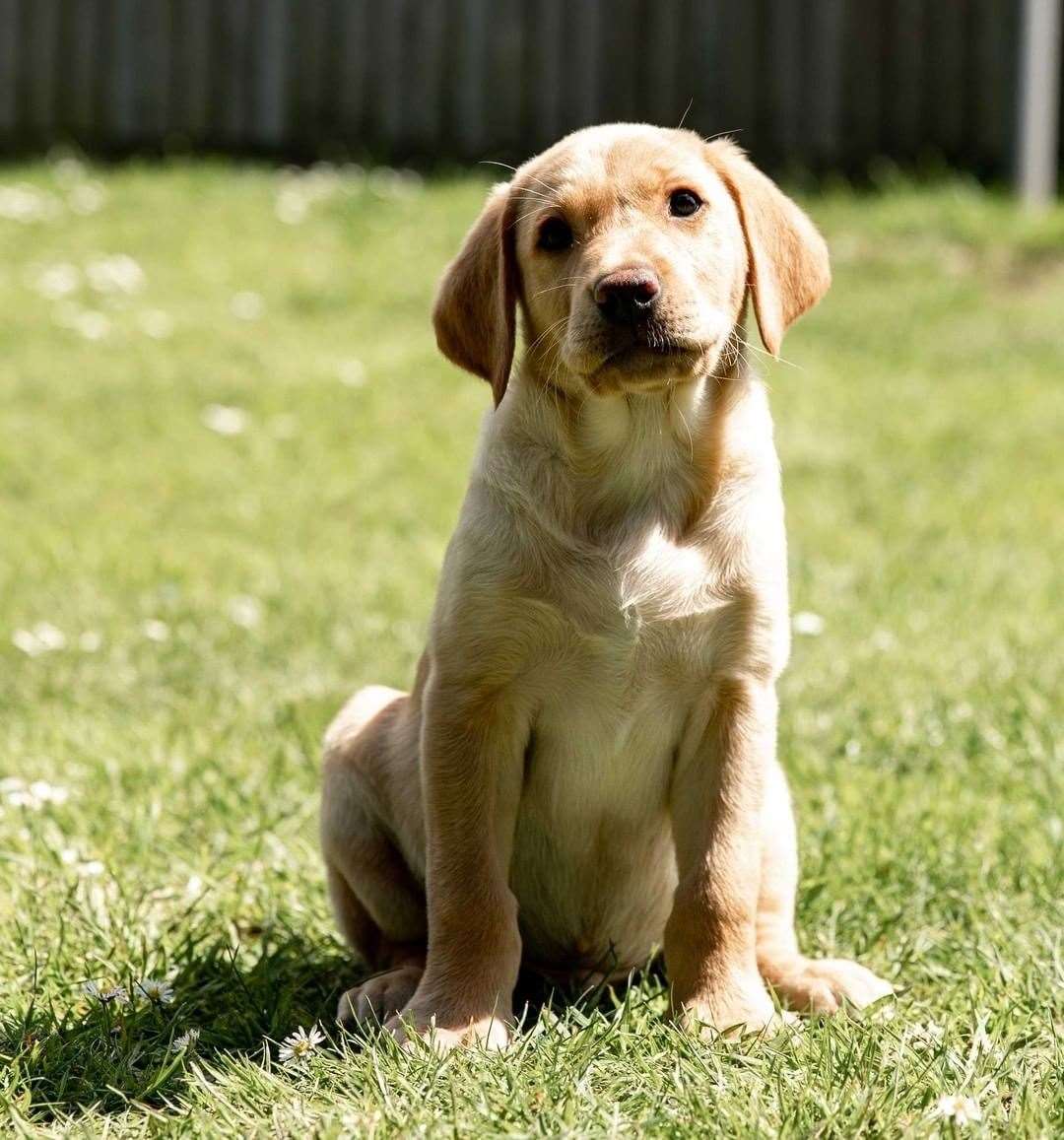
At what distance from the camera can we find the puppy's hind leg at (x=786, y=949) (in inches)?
114

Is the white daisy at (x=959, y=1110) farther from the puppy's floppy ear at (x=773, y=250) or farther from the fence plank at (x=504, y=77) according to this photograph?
the fence plank at (x=504, y=77)

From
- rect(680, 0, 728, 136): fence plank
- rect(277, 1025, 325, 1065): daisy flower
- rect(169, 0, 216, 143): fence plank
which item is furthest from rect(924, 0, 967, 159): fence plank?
rect(277, 1025, 325, 1065): daisy flower

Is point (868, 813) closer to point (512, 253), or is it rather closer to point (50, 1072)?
point (512, 253)

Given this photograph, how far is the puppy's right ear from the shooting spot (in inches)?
122

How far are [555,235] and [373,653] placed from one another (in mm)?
2163

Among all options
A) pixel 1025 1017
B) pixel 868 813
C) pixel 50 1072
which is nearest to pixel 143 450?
pixel 868 813

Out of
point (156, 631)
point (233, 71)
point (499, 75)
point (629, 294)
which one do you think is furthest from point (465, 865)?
point (233, 71)

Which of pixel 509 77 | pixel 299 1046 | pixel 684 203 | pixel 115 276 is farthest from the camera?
pixel 509 77

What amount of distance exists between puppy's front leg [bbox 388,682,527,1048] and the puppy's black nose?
26.4 inches

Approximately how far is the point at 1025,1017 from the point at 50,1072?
156 centimetres

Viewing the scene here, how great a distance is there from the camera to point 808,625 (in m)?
4.90

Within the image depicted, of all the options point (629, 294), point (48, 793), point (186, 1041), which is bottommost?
point (48, 793)

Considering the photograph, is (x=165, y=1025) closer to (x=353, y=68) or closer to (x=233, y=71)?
(x=353, y=68)

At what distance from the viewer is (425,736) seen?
9.40 ft
